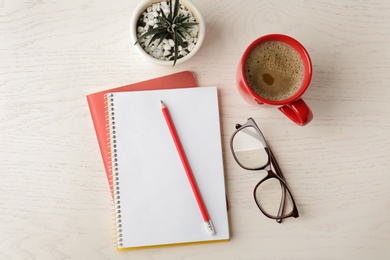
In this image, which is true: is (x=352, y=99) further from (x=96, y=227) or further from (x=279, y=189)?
(x=96, y=227)

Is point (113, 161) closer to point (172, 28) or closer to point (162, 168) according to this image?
point (162, 168)

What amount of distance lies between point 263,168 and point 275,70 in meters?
0.17

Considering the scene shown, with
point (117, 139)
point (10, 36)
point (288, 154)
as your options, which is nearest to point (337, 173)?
point (288, 154)

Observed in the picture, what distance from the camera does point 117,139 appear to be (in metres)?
Answer: 0.76

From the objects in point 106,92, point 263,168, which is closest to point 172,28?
point 106,92

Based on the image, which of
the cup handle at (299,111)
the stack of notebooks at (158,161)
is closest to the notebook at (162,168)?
the stack of notebooks at (158,161)

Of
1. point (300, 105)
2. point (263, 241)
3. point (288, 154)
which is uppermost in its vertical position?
point (300, 105)

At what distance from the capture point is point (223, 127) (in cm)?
79

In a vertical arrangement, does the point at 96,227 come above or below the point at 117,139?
below

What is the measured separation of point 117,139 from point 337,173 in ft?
1.24

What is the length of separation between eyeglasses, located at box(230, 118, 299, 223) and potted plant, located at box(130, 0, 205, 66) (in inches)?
6.3

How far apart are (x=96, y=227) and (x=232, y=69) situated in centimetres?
35

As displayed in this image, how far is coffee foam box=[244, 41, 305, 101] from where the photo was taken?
0.73 m

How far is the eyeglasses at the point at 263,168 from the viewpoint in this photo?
78 cm
